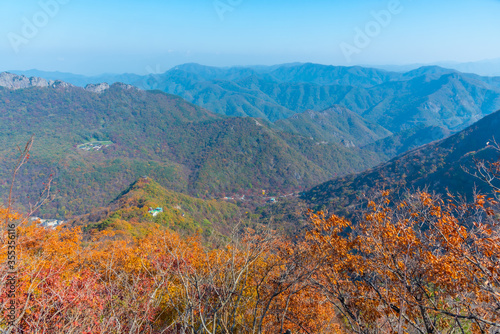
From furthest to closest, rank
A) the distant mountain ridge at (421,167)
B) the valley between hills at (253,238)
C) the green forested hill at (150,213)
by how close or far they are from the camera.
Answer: the distant mountain ridge at (421,167)
the green forested hill at (150,213)
the valley between hills at (253,238)

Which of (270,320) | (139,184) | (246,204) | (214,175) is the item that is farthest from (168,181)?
(270,320)

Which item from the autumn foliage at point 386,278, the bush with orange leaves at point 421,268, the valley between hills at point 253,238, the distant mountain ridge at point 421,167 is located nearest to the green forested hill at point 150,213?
the valley between hills at point 253,238

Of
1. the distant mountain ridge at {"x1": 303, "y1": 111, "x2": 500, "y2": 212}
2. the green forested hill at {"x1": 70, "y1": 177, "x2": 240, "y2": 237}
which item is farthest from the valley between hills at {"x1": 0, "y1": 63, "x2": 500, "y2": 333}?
the distant mountain ridge at {"x1": 303, "y1": 111, "x2": 500, "y2": 212}

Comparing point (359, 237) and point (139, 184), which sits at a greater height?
point (359, 237)

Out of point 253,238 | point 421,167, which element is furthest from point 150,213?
point 421,167

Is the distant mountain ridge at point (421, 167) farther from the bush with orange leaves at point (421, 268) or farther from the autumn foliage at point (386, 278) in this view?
the bush with orange leaves at point (421, 268)

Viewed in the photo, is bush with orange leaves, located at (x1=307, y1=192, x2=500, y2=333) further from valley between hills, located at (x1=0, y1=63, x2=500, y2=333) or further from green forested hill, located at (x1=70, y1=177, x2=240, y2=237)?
green forested hill, located at (x1=70, y1=177, x2=240, y2=237)

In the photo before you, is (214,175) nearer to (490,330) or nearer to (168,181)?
(168,181)

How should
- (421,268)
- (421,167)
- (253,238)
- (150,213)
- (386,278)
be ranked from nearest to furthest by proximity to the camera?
(421,268), (386,278), (253,238), (150,213), (421,167)

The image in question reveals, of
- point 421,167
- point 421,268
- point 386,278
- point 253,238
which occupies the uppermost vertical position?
point 421,268

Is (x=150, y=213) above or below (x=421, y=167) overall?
above

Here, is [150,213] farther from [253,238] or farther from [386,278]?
[386,278]
